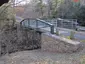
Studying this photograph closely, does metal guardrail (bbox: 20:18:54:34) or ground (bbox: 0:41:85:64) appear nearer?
ground (bbox: 0:41:85:64)

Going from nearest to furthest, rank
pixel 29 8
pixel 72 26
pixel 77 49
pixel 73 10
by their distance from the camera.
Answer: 1. pixel 77 49
2. pixel 72 26
3. pixel 73 10
4. pixel 29 8

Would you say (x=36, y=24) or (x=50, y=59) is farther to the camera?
A: (x=36, y=24)

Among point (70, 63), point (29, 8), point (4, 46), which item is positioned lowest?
point (4, 46)

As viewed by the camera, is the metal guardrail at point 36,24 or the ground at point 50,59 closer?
the ground at point 50,59

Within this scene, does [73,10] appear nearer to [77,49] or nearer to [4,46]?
[4,46]

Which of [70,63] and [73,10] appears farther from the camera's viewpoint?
[73,10]

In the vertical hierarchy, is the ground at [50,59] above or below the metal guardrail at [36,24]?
below

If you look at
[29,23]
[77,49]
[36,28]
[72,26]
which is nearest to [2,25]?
[29,23]

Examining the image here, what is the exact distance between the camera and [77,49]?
1230 cm

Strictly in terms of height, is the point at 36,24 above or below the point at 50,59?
above

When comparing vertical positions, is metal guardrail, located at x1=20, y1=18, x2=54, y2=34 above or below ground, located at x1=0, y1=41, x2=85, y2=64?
above

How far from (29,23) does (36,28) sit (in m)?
2.20

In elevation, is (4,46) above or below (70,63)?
below

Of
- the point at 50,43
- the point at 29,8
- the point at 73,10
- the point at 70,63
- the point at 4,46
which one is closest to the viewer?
the point at 70,63
